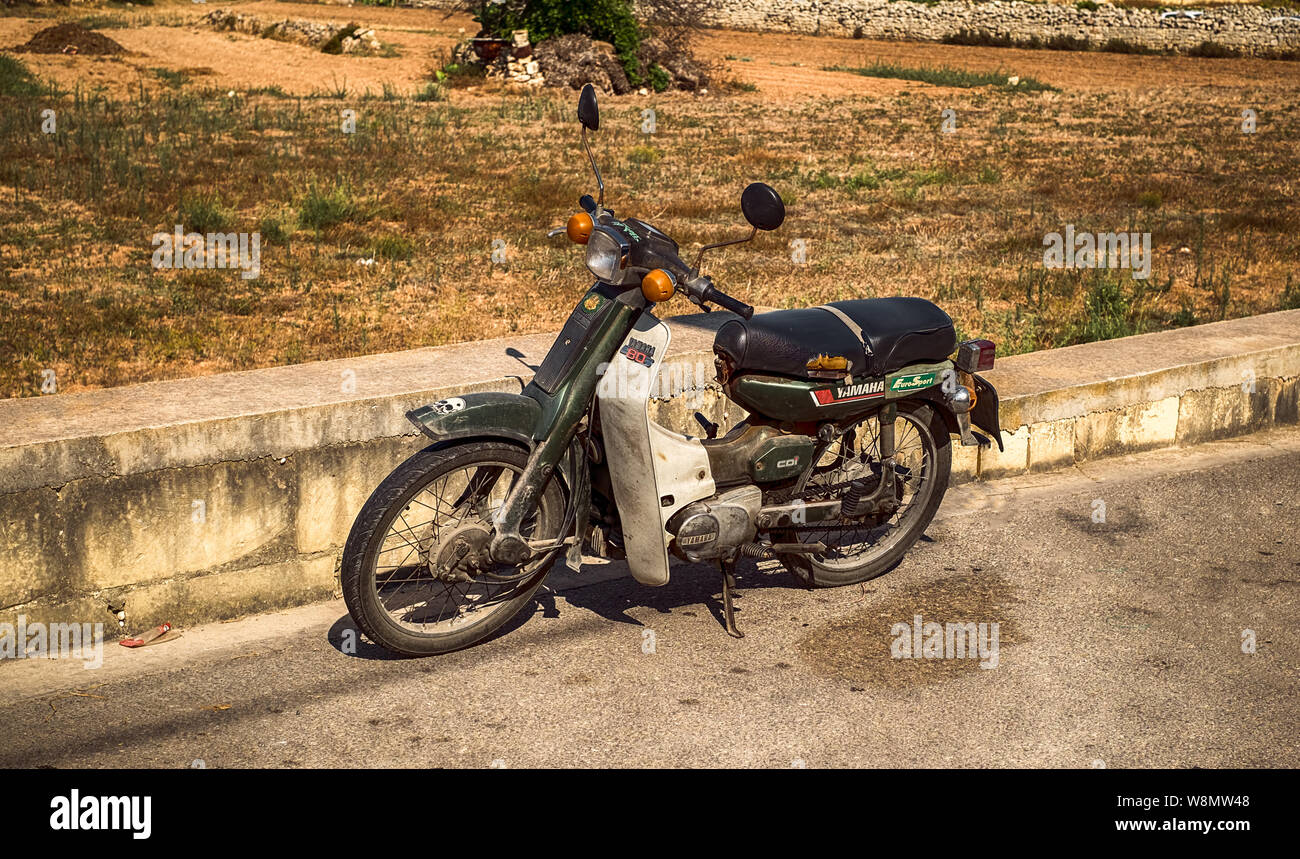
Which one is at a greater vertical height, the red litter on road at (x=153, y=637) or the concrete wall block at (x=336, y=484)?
the concrete wall block at (x=336, y=484)

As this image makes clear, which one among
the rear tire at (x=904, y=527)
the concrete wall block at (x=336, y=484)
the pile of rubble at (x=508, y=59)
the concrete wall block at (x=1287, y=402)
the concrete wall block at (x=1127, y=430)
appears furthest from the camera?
the pile of rubble at (x=508, y=59)

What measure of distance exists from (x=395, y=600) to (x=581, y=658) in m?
0.86

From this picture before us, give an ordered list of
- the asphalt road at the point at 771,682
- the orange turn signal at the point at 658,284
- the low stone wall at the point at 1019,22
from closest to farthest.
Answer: the asphalt road at the point at 771,682 → the orange turn signal at the point at 658,284 → the low stone wall at the point at 1019,22

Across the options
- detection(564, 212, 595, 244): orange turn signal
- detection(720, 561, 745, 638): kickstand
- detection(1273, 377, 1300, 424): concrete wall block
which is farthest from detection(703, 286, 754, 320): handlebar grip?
detection(1273, 377, 1300, 424): concrete wall block

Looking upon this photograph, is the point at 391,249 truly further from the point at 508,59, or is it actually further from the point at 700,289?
the point at 508,59

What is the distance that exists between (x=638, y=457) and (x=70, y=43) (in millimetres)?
27691

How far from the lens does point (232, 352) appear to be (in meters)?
8.61

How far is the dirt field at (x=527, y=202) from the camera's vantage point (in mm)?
9547

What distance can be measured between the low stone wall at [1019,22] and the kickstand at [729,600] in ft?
123

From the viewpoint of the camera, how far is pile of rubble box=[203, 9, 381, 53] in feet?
102

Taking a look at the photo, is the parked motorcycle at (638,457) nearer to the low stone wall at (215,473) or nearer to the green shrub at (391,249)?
the low stone wall at (215,473)

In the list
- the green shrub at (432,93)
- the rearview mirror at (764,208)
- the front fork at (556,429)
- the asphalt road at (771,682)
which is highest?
the rearview mirror at (764,208)

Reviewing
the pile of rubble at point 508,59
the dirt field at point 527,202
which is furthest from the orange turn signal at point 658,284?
the pile of rubble at point 508,59

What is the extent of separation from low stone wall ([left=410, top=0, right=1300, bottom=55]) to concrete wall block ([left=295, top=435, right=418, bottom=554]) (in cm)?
3731
